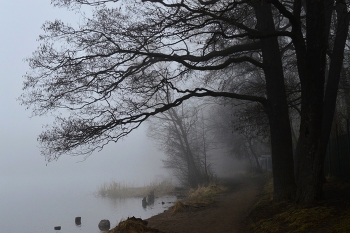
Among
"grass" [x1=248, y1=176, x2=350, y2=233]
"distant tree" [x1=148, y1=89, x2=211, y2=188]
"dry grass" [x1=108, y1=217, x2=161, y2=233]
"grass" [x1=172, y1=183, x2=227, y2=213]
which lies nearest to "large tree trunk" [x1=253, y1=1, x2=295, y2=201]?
"grass" [x1=248, y1=176, x2=350, y2=233]

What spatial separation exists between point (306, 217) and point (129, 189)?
32.1 meters

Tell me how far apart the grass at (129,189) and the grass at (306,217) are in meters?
25.7

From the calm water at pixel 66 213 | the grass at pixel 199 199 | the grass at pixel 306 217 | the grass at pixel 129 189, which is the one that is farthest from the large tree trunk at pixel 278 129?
the grass at pixel 129 189

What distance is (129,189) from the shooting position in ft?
133

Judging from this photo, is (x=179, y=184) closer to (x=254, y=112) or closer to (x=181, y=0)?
(x=254, y=112)

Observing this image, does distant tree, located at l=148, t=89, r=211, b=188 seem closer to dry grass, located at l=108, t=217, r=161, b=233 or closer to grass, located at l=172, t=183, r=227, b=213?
grass, located at l=172, t=183, r=227, b=213

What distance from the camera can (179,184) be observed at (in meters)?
39.0

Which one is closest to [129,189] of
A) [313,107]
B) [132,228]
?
[132,228]

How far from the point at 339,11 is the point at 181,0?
19.3ft

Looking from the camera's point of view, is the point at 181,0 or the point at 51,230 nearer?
the point at 181,0

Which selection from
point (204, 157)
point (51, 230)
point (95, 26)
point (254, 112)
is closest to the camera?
point (95, 26)

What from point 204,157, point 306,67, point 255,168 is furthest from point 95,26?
point 255,168

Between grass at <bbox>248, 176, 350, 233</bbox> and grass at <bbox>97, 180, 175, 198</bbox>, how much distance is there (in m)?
25.7

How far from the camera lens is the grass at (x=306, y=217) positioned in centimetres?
875
